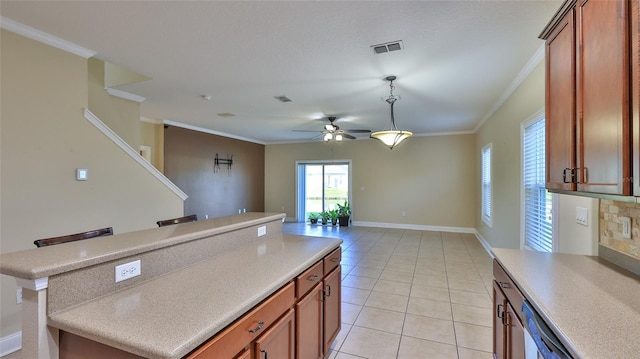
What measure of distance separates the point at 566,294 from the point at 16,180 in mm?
3895

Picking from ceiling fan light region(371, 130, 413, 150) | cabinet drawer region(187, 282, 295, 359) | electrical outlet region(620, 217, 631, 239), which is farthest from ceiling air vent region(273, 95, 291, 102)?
electrical outlet region(620, 217, 631, 239)

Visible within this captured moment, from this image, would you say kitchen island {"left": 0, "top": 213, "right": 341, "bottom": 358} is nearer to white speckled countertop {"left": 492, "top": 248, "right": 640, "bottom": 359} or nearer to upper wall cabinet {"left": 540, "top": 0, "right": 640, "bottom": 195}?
white speckled countertop {"left": 492, "top": 248, "right": 640, "bottom": 359}

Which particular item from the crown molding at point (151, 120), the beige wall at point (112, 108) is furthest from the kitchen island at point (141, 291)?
the crown molding at point (151, 120)

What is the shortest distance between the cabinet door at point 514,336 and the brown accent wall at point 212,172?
6389 mm

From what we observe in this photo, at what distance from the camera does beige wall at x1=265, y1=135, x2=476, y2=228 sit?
291 inches

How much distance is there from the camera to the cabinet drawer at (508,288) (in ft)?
4.82

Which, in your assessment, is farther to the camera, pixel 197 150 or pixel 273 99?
pixel 197 150

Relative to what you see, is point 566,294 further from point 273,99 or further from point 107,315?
point 273,99

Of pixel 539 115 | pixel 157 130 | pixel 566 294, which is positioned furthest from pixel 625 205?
pixel 157 130

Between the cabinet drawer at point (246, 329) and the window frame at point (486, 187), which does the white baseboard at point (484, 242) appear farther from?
the cabinet drawer at point (246, 329)

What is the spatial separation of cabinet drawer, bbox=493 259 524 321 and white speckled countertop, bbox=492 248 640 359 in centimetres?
5

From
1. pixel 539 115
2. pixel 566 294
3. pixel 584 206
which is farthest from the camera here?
pixel 539 115

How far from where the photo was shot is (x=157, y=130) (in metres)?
6.12

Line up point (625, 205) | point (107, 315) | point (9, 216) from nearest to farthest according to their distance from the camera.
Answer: point (107, 315)
point (625, 205)
point (9, 216)
